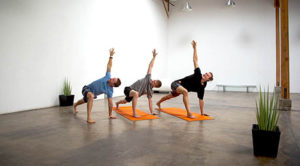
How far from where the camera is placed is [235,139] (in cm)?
251

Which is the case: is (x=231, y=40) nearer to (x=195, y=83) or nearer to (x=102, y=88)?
(x=195, y=83)

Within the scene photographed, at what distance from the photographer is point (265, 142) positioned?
6.32ft

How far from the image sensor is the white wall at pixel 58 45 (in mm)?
4090

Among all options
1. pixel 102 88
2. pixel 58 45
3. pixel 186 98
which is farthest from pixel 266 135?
pixel 58 45

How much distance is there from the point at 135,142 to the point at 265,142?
130 centimetres

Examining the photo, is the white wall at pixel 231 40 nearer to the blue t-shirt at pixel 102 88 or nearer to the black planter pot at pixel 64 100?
the black planter pot at pixel 64 100

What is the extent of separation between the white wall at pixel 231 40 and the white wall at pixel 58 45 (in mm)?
3385

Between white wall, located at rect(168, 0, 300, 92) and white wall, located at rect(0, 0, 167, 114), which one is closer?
Answer: white wall, located at rect(0, 0, 167, 114)

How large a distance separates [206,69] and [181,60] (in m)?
1.38

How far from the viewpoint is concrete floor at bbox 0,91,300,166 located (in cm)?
187

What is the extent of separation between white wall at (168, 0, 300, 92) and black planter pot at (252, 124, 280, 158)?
8.44m

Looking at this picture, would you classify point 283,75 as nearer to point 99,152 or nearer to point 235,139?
point 235,139

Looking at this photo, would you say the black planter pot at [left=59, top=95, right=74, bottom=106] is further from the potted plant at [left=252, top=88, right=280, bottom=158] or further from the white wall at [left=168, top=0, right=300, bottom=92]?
the white wall at [left=168, top=0, right=300, bottom=92]

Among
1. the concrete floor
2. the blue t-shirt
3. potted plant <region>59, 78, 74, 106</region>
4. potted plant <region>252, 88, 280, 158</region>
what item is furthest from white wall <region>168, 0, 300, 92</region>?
potted plant <region>252, 88, 280, 158</region>
